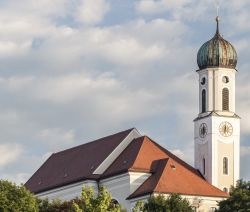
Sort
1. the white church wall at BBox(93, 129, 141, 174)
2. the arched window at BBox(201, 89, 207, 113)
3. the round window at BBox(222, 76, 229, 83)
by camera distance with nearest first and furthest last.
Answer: the white church wall at BBox(93, 129, 141, 174)
the round window at BBox(222, 76, 229, 83)
the arched window at BBox(201, 89, 207, 113)

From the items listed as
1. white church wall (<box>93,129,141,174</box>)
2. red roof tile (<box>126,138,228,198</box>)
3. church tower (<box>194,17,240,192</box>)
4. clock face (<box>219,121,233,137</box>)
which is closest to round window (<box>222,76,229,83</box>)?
church tower (<box>194,17,240,192</box>)

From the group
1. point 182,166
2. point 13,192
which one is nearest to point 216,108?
point 182,166

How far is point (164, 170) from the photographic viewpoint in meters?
102

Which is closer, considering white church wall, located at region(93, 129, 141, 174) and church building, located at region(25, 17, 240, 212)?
church building, located at region(25, 17, 240, 212)

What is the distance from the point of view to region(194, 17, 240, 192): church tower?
11000 cm

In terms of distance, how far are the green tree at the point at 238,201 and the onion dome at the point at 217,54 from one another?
757 inches

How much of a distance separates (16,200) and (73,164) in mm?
29413

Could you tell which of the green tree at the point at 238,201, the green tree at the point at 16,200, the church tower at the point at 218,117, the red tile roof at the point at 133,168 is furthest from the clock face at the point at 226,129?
the green tree at the point at 16,200

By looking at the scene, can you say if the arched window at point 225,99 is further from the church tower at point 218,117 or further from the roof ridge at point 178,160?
the roof ridge at point 178,160

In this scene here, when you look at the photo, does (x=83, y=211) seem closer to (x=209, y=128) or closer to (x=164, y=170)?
(x=164, y=170)

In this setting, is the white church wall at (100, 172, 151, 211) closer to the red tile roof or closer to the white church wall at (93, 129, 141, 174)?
the red tile roof

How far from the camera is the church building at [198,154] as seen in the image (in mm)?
103750

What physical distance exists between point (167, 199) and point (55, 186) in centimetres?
2603

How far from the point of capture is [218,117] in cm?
11031
